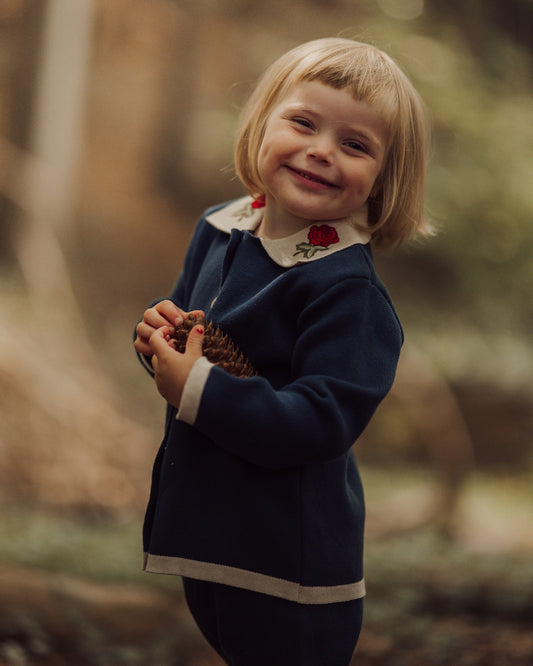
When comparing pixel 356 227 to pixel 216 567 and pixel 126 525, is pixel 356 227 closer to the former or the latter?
pixel 216 567

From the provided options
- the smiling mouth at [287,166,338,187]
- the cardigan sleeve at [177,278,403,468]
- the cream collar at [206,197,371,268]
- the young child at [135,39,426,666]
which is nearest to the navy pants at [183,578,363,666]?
the young child at [135,39,426,666]

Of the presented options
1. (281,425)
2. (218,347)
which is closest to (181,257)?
(218,347)

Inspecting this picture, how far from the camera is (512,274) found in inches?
136

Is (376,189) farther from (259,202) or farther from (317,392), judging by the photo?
(317,392)

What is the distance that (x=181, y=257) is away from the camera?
3918 millimetres

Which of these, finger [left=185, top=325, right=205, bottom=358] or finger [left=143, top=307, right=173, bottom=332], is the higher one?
finger [left=143, top=307, right=173, bottom=332]

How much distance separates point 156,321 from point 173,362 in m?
0.13

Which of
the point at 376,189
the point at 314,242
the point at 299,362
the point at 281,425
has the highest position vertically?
the point at 376,189

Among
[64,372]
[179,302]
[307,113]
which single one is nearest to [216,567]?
[179,302]

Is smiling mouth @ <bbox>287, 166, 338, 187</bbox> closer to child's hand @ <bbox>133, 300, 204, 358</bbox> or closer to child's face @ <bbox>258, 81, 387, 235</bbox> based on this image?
child's face @ <bbox>258, 81, 387, 235</bbox>

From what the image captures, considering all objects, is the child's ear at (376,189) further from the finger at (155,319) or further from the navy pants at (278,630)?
the navy pants at (278,630)

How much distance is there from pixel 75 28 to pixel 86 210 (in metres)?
0.87

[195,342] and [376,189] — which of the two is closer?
[195,342]

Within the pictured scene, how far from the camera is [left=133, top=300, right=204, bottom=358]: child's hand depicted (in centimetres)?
123
